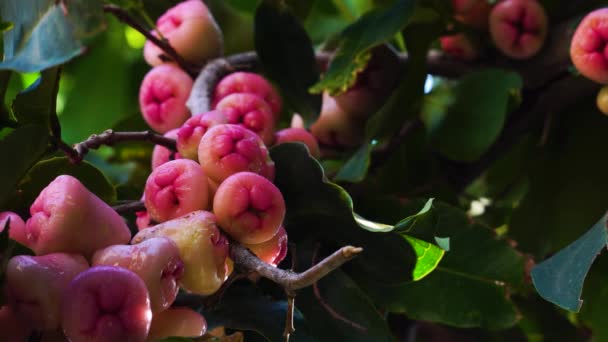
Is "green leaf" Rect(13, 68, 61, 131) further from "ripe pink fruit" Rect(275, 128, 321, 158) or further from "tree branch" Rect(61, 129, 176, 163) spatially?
"ripe pink fruit" Rect(275, 128, 321, 158)

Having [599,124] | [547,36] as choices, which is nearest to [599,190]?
[599,124]

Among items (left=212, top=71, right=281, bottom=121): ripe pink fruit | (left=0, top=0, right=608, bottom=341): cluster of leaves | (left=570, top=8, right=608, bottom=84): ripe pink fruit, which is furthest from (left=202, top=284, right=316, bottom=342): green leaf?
(left=570, top=8, right=608, bottom=84): ripe pink fruit

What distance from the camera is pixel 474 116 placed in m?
0.86

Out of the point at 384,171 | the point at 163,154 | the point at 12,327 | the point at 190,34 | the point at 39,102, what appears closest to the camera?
the point at 12,327

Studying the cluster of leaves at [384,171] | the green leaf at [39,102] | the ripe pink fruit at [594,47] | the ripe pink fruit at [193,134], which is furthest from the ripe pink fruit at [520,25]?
the green leaf at [39,102]

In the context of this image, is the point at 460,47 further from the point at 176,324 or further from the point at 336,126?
the point at 176,324

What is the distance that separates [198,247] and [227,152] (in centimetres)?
8

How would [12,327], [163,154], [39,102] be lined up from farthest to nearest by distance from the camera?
[163,154] → [39,102] → [12,327]

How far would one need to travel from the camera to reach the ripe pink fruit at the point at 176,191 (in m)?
0.56

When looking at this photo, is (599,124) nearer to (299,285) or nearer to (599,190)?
(599,190)

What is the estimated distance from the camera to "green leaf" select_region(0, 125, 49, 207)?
0.53 m

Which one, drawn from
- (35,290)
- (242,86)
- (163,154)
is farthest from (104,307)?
(242,86)

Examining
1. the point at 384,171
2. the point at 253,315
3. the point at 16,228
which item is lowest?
the point at 384,171

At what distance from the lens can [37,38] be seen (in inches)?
21.1
